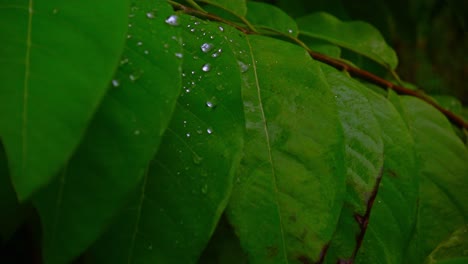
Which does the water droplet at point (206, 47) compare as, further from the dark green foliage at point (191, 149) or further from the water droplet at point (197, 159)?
the water droplet at point (197, 159)

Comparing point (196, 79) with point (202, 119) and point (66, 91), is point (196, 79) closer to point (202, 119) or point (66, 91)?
point (202, 119)

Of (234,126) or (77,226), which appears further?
(234,126)

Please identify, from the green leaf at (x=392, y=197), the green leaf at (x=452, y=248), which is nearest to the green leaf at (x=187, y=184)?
the green leaf at (x=392, y=197)

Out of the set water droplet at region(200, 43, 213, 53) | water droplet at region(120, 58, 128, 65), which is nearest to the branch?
water droplet at region(200, 43, 213, 53)

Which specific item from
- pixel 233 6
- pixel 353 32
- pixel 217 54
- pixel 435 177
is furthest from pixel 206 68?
pixel 353 32

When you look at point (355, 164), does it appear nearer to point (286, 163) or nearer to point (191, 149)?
point (286, 163)

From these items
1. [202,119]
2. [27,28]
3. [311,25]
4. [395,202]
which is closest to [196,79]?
[202,119]

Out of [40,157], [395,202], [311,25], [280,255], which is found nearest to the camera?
[40,157]
